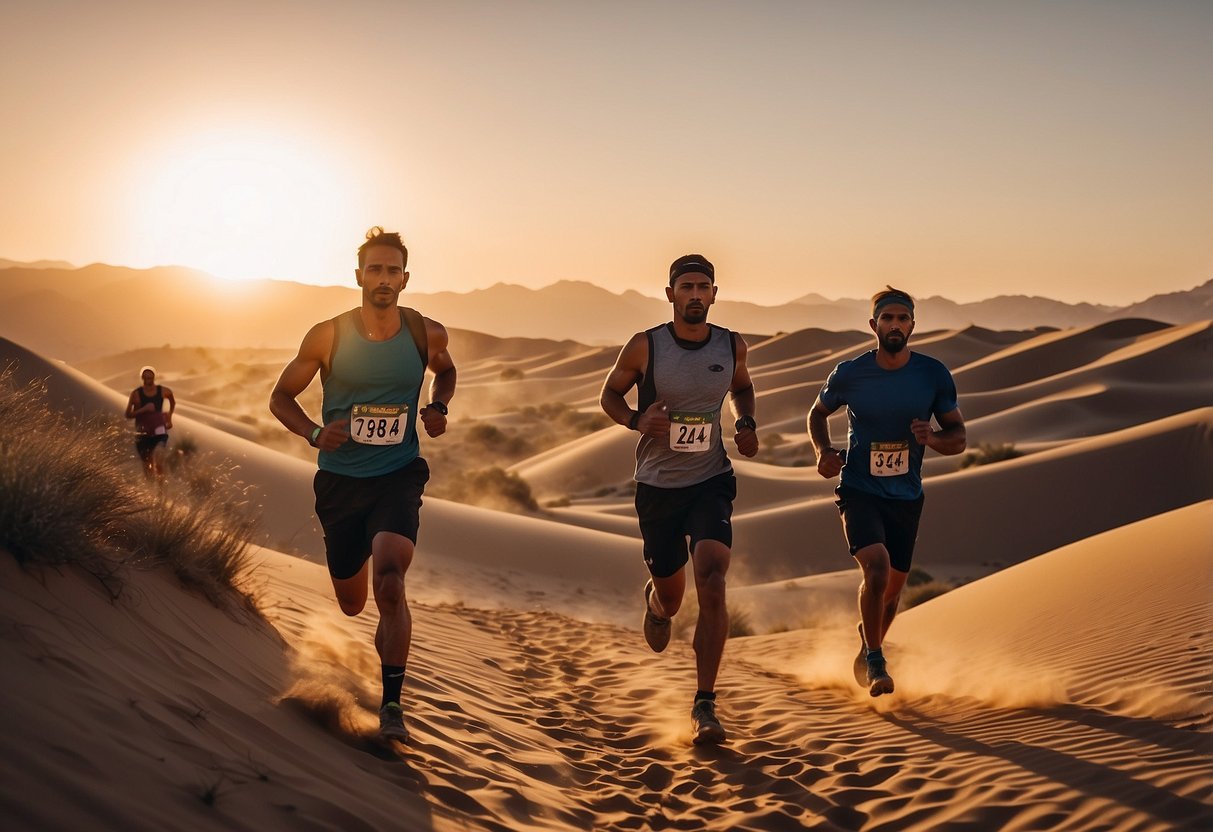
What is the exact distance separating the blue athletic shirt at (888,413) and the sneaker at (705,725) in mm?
1769

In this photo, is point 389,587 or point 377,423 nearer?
point 389,587

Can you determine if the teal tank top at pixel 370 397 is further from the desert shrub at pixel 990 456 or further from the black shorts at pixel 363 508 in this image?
the desert shrub at pixel 990 456

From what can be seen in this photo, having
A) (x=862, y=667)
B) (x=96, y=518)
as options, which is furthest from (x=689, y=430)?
(x=96, y=518)

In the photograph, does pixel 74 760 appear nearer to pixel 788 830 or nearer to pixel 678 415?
pixel 788 830

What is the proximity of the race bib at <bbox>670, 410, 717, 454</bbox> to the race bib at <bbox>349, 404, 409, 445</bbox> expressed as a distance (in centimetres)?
171

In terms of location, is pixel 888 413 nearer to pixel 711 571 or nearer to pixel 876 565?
pixel 876 565

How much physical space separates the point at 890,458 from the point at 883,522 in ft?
1.39

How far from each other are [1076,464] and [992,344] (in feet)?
162

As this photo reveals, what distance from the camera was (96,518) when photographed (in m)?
5.09

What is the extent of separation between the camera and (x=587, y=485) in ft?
105

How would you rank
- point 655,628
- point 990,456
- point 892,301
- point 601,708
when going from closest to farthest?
point 892,301 < point 655,628 < point 601,708 < point 990,456

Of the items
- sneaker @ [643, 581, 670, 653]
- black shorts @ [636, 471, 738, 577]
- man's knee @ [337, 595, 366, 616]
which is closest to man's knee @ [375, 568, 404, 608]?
man's knee @ [337, 595, 366, 616]

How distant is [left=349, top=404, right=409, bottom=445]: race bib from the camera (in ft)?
17.4

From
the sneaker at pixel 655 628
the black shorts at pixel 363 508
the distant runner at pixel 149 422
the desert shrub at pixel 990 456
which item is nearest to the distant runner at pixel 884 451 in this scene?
the sneaker at pixel 655 628
